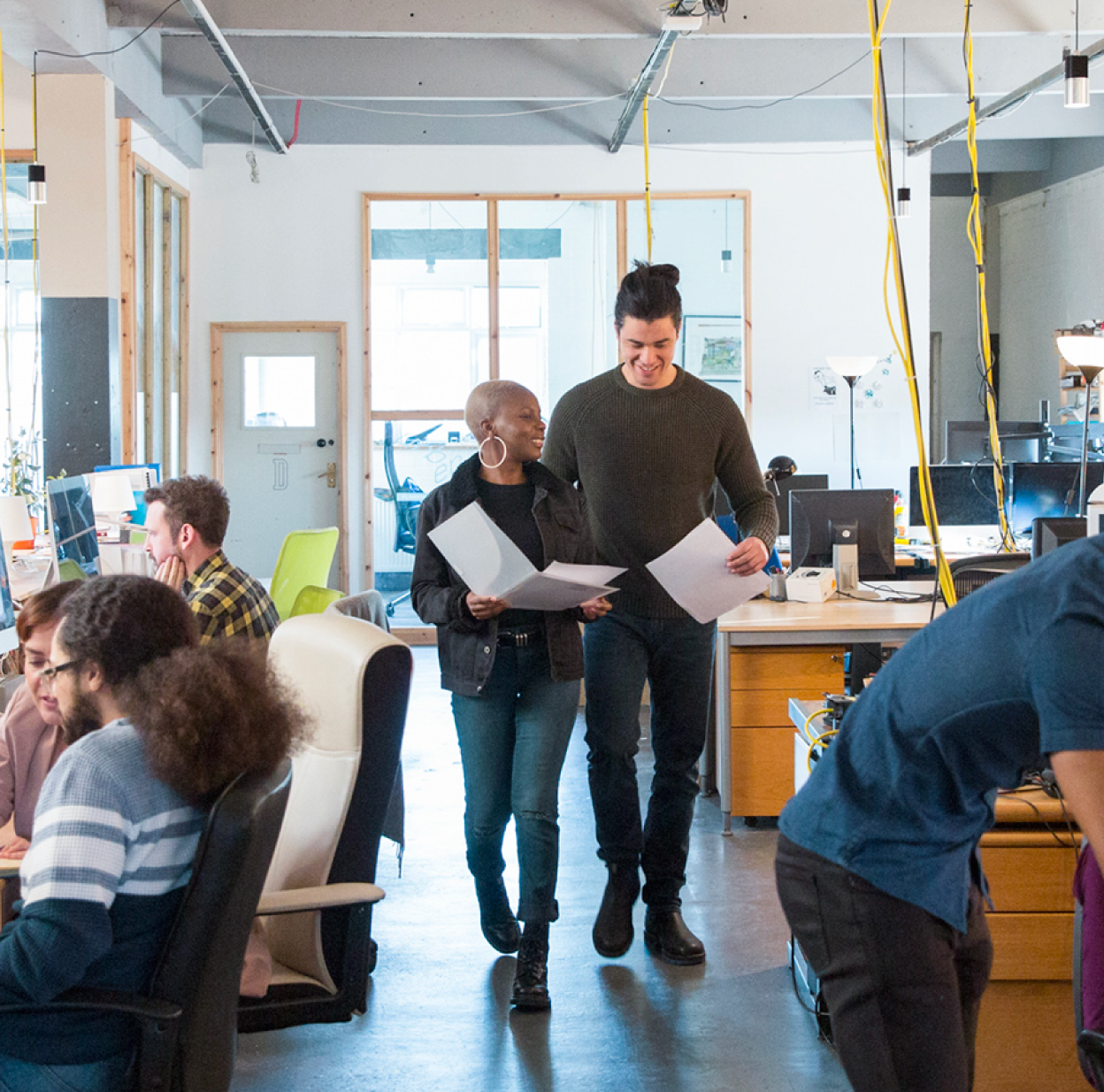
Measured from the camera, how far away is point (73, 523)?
11.8ft

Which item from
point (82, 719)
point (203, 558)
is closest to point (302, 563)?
point (203, 558)

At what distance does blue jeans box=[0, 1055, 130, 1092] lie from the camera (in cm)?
150

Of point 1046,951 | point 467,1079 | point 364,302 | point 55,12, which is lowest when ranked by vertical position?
point 467,1079

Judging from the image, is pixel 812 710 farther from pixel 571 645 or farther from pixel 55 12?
pixel 55 12

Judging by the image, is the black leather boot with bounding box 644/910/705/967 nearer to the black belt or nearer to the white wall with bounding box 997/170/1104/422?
the black belt

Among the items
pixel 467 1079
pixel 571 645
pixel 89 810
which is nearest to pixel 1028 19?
pixel 571 645

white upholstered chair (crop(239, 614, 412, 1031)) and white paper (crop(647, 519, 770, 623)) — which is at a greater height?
white paper (crop(647, 519, 770, 623))

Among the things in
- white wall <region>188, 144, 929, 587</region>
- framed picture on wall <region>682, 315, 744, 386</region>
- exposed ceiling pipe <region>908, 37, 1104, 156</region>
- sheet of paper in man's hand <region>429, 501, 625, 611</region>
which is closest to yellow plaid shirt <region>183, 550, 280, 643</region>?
sheet of paper in man's hand <region>429, 501, 625, 611</region>

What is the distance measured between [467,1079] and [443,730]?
321 centimetres

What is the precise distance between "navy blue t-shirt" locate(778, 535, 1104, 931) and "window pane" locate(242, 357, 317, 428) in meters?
7.55

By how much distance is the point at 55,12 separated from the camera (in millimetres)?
5418

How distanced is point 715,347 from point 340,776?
281 inches

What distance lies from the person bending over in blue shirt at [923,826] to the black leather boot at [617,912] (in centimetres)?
151

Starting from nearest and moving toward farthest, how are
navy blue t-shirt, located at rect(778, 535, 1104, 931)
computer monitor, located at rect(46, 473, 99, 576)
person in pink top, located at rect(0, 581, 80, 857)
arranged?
1. navy blue t-shirt, located at rect(778, 535, 1104, 931)
2. person in pink top, located at rect(0, 581, 80, 857)
3. computer monitor, located at rect(46, 473, 99, 576)
